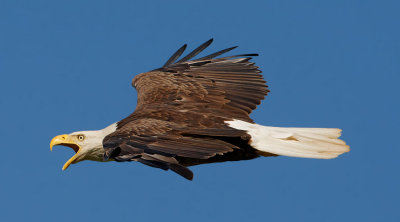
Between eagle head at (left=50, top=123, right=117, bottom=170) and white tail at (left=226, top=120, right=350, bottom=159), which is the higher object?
white tail at (left=226, top=120, right=350, bottom=159)

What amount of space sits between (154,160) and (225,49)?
4365 millimetres

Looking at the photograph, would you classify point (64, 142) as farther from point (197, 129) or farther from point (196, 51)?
point (196, 51)

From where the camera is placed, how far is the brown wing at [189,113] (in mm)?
9742

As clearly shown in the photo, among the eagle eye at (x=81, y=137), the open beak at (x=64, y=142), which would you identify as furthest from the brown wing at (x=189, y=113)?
the open beak at (x=64, y=142)

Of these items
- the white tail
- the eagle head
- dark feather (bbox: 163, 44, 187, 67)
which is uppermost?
dark feather (bbox: 163, 44, 187, 67)

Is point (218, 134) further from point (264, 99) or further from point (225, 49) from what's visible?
point (225, 49)

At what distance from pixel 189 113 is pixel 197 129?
0.70 metres

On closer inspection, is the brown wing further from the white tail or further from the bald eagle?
the white tail

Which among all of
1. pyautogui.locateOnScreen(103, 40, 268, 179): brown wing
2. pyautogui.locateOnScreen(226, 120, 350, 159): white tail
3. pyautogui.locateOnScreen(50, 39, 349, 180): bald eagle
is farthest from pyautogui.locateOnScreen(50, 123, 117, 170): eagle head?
pyautogui.locateOnScreen(226, 120, 350, 159): white tail

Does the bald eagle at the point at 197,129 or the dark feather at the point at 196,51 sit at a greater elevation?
the dark feather at the point at 196,51

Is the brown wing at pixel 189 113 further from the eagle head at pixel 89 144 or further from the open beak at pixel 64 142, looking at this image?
the open beak at pixel 64 142

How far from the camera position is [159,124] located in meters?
10.4

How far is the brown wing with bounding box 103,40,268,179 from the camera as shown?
32.0 feet

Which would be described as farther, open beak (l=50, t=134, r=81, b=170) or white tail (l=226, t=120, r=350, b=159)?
open beak (l=50, t=134, r=81, b=170)
